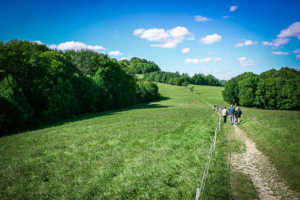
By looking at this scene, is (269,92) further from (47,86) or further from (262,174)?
(47,86)

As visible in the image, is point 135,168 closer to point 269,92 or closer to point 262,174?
point 262,174

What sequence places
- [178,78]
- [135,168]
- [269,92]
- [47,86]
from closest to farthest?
[135,168]
[47,86]
[269,92]
[178,78]

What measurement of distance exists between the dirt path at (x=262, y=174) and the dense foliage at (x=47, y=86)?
29550 mm

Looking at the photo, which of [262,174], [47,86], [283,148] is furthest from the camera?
[47,86]

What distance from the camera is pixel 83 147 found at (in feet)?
45.1

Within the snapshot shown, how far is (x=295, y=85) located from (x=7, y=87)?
7852 centimetres

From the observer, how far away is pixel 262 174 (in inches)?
320

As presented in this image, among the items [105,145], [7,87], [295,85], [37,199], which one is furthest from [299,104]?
[7,87]

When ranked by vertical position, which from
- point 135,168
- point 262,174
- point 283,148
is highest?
point 283,148

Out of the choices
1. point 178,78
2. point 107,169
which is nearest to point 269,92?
point 107,169

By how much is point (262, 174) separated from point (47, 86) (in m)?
37.1

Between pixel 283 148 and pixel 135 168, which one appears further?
pixel 283 148

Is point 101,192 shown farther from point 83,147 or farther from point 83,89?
point 83,89

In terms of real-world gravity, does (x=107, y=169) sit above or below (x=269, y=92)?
below
